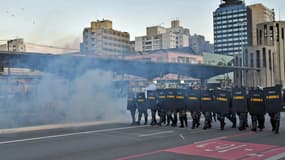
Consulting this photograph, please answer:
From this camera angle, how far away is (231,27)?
104m

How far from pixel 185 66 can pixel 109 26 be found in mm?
7362

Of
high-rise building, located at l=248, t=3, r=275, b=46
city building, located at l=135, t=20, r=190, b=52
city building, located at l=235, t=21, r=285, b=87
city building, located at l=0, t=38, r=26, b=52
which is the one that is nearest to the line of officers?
city building, located at l=0, t=38, r=26, b=52

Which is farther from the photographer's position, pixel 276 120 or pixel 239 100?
pixel 239 100

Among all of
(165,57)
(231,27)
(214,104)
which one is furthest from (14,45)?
(231,27)

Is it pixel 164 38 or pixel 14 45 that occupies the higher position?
pixel 164 38

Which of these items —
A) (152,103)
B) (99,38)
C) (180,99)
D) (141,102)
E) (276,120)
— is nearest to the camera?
(276,120)

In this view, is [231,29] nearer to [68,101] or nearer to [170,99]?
[68,101]

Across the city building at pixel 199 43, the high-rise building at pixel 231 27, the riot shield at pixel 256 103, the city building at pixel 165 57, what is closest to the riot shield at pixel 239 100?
the riot shield at pixel 256 103

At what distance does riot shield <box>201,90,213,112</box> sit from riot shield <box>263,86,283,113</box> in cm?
194

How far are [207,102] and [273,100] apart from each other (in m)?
2.40

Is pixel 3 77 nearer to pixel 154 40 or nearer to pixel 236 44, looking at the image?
pixel 154 40

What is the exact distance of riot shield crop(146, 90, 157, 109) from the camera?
48.6 feet

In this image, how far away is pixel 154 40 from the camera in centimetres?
8081

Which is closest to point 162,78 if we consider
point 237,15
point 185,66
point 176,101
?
point 185,66
